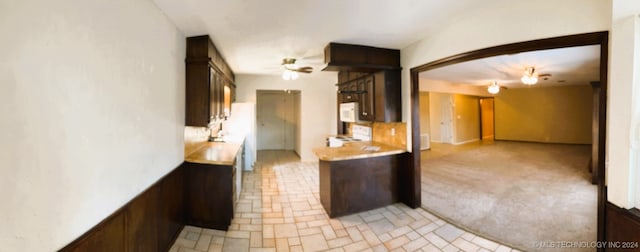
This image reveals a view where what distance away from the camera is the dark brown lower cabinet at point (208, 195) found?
8.41ft

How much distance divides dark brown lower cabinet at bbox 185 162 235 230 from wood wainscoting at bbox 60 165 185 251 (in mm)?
95

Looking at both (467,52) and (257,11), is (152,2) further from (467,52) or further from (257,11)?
(467,52)

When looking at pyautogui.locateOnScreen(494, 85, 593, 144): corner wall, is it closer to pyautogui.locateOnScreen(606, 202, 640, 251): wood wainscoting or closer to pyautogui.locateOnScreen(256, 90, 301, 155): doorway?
pyautogui.locateOnScreen(256, 90, 301, 155): doorway

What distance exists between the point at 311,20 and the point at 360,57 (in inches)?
40.3

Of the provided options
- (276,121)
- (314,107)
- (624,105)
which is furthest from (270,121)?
(624,105)

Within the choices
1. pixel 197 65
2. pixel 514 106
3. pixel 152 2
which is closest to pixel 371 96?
pixel 197 65

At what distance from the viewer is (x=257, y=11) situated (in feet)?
6.71

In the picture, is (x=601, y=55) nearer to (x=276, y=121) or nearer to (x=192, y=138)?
(x=192, y=138)

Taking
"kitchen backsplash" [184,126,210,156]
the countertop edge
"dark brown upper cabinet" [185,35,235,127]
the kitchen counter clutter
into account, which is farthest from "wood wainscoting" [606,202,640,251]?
"kitchen backsplash" [184,126,210,156]

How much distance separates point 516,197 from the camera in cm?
340

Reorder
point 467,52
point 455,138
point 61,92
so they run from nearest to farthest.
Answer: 1. point 61,92
2. point 467,52
3. point 455,138

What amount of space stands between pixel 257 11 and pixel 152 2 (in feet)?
2.77

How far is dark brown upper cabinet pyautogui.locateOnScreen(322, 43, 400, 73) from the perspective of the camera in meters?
2.92

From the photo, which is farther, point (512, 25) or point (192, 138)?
point (192, 138)
